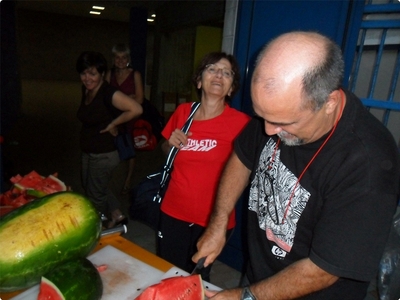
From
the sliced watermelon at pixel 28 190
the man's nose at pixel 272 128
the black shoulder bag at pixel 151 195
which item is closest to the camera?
the man's nose at pixel 272 128

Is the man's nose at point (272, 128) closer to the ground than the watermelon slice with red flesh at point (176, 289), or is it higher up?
higher up

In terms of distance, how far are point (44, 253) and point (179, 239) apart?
1301mm

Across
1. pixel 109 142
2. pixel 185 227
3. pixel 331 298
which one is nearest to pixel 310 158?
pixel 331 298

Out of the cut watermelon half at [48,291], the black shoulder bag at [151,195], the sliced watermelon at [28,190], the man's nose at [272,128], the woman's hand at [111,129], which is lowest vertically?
the black shoulder bag at [151,195]

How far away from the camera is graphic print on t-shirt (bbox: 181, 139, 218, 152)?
8.04ft

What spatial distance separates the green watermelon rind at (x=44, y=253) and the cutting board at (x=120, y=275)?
132 mm

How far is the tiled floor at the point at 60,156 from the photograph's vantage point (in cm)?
412

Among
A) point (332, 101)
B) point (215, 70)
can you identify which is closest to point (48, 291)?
point (332, 101)

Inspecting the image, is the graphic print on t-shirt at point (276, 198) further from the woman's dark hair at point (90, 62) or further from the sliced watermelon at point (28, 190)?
the woman's dark hair at point (90, 62)

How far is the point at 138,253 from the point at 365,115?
1.21 m

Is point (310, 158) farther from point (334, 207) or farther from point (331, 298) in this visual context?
point (331, 298)

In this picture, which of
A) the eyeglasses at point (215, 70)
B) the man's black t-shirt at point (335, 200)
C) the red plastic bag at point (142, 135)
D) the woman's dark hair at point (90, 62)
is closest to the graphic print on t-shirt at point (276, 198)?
Result: the man's black t-shirt at point (335, 200)

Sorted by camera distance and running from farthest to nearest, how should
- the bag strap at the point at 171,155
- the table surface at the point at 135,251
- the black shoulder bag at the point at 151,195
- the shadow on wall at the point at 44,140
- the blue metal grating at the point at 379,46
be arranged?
the shadow on wall at the point at 44,140
the black shoulder bag at the point at 151,195
the bag strap at the point at 171,155
the blue metal grating at the point at 379,46
the table surface at the point at 135,251

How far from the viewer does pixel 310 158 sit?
Answer: 1460mm
